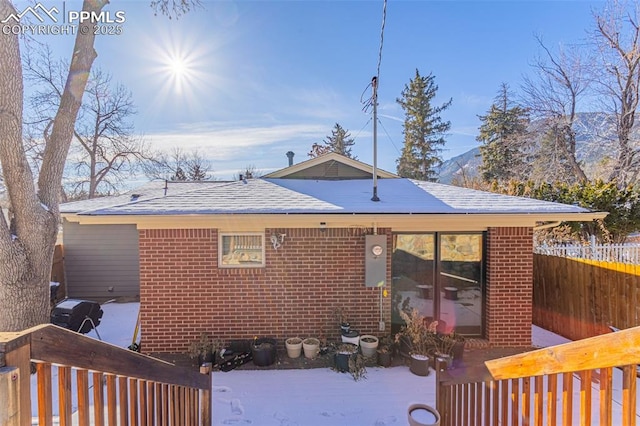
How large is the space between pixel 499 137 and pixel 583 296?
24.5m

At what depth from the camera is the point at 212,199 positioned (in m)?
5.79

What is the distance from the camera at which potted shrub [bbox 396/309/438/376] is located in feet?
15.8

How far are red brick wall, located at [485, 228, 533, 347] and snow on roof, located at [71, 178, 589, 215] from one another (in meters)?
0.63

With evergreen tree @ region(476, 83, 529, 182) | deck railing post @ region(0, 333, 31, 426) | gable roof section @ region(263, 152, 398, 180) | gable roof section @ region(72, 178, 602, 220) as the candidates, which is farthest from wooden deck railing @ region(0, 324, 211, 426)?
evergreen tree @ region(476, 83, 529, 182)

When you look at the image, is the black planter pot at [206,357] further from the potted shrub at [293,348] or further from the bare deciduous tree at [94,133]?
the bare deciduous tree at [94,133]

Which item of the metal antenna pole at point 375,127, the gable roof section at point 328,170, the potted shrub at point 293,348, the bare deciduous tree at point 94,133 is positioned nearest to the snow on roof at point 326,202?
the metal antenna pole at point 375,127

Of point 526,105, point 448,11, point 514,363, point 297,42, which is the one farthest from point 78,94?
point 526,105

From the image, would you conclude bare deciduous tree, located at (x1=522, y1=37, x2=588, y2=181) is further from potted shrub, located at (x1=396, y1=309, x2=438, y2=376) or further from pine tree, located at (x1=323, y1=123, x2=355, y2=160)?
pine tree, located at (x1=323, y1=123, x2=355, y2=160)

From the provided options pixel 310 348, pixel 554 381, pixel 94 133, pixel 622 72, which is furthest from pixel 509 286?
pixel 94 133

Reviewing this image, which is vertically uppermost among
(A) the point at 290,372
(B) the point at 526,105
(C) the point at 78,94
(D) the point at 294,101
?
(B) the point at 526,105

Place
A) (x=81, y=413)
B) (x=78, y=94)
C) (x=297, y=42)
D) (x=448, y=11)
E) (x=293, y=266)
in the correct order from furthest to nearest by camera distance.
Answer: (x=297, y=42) → (x=448, y=11) → (x=293, y=266) → (x=78, y=94) → (x=81, y=413)

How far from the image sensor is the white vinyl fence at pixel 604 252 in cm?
930

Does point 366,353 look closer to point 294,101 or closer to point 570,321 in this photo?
point 570,321

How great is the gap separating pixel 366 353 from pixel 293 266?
77.4 inches
